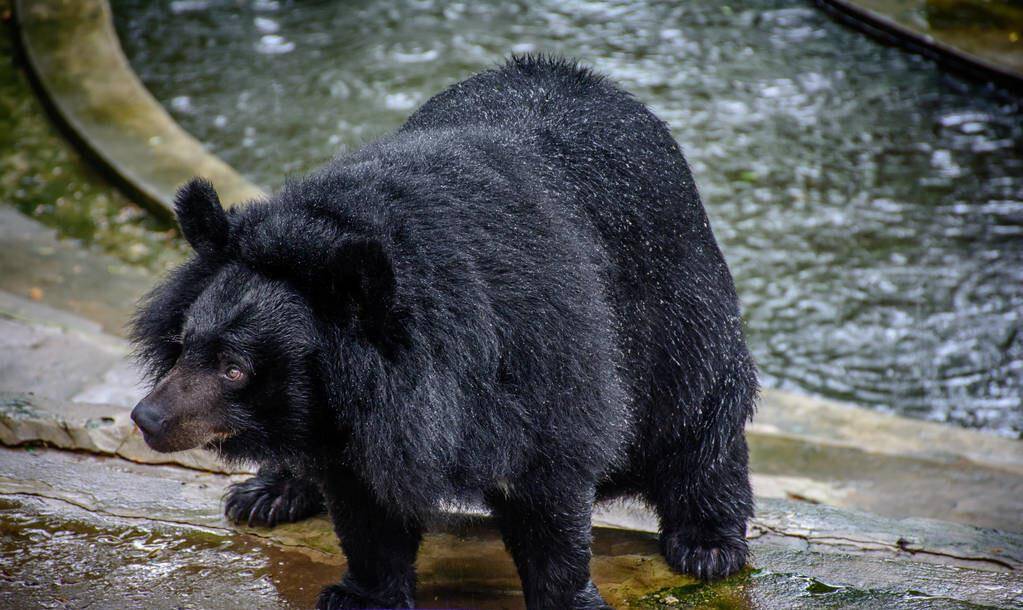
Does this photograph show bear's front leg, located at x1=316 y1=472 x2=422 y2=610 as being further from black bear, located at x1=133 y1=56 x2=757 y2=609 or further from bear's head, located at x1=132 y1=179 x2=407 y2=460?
bear's head, located at x1=132 y1=179 x2=407 y2=460

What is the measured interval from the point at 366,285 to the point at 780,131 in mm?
6576

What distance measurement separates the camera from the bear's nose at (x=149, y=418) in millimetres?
2656

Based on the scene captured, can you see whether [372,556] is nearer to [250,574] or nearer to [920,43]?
[250,574]

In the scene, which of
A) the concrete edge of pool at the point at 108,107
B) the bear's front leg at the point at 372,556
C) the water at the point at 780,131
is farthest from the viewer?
the concrete edge of pool at the point at 108,107

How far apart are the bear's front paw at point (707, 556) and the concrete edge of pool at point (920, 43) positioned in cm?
687

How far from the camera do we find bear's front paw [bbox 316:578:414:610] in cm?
326

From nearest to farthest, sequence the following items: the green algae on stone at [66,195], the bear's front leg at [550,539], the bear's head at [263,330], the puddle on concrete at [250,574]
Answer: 1. the bear's head at [263,330]
2. the bear's front leg at [550,539]
3. the puddle on concrete at [250,574]
4. the green algae on stone at [66,195]

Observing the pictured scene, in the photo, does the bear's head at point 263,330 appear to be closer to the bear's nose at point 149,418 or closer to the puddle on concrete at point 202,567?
the bear's nose at point 149,418

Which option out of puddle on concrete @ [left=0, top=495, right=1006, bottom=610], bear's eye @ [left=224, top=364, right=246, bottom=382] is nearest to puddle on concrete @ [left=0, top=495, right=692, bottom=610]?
puddle on concrete @ [left=0, top=495, right=1006, bottom=610]

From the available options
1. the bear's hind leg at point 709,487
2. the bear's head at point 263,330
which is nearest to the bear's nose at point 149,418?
the bear's head at point 263,330

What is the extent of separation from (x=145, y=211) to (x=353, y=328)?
5089mm

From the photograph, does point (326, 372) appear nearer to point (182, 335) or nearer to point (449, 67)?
point (182, 335)

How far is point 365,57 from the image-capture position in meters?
9.63

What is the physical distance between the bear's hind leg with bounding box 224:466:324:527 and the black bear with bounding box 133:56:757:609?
7.5 inches
